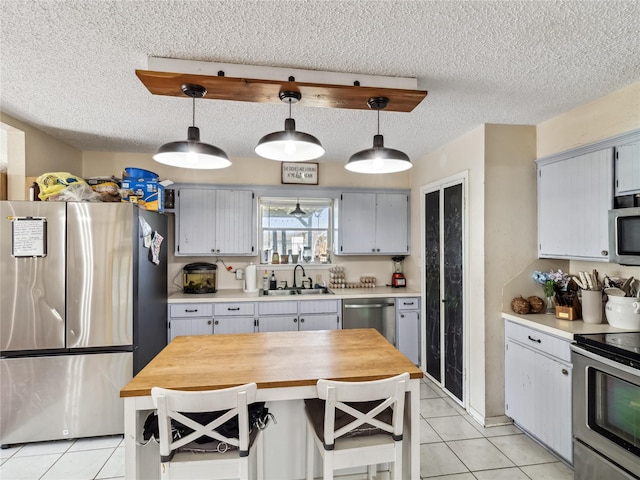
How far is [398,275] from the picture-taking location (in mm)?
4332

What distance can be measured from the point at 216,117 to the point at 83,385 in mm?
2363

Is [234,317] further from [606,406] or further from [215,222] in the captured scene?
[606,406]

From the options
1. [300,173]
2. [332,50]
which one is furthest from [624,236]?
[300,173]

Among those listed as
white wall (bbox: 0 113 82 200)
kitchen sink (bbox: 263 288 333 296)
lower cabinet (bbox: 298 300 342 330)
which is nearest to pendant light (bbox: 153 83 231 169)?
white wall (bbox: 0 113 82 200)

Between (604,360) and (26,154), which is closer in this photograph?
(604,360)

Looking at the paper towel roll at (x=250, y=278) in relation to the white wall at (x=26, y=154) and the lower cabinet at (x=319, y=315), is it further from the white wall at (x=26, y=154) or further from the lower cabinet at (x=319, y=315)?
the white wall at (x=26, y=154)

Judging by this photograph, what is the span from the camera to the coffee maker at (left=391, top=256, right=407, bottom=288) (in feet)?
14.1

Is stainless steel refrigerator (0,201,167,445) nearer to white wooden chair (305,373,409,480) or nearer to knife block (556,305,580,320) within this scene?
white wooden chair (305,373,409,480)

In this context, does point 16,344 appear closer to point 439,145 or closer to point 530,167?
point 439,145

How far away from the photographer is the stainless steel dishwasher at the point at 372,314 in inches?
148

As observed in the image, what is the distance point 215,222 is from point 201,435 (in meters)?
2.77

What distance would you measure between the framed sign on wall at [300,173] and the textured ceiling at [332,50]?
1.38 meters

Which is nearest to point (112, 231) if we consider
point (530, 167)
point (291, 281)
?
point (291, 281)

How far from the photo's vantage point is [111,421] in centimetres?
262
